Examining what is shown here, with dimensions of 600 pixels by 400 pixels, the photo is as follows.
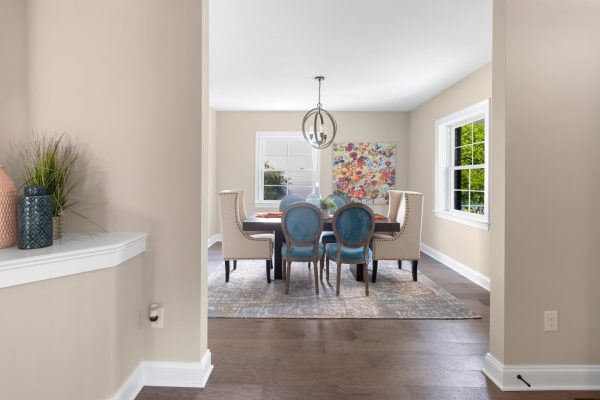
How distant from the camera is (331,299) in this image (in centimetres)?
335

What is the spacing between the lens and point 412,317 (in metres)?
2.90

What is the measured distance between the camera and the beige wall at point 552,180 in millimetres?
1868

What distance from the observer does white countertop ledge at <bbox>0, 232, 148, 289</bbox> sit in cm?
A: 131

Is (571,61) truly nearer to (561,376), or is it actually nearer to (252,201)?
(561,376)

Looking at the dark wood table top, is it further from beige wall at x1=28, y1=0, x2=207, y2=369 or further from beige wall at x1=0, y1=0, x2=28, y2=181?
beige wall at x1=0, y1=0, x2=28, y2=181

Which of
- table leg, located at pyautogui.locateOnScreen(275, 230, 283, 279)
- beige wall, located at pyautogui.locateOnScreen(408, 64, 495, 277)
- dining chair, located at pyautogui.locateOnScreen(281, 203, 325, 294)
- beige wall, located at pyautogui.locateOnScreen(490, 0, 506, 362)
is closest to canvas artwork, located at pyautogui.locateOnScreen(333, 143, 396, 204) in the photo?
beige wall, located at pyautogui.locateOnScreen(408, 64, 495, 277)

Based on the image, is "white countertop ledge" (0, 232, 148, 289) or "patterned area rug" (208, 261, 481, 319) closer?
"white countertop ledge" (0, 232, 148, 289)

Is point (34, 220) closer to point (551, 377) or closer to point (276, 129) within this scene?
point (551, 377)

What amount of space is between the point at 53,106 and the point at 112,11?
62 cm

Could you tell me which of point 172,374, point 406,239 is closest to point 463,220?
point 406,239

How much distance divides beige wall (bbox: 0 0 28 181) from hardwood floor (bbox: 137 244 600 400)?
1549mm

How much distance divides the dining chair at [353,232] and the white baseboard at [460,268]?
4.59 feet

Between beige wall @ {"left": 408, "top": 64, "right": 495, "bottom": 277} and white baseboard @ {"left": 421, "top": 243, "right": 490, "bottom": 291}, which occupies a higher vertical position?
beige wall @ {"left": 408, "top": 64, "right": 495, "bottom": 277}

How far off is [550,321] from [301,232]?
2133 millimetres
